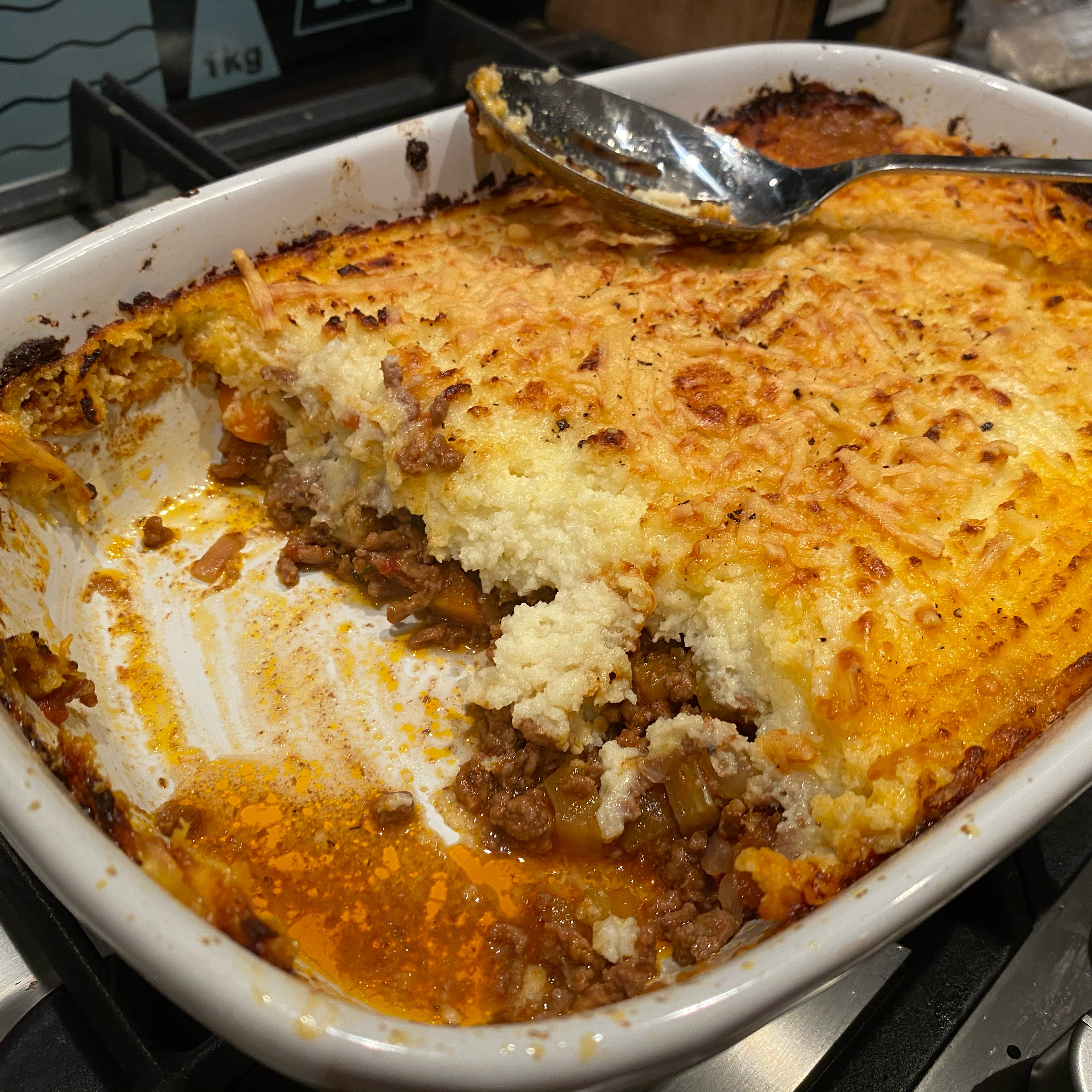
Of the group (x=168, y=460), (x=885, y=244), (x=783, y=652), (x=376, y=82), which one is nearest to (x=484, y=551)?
(x=783, y=652)

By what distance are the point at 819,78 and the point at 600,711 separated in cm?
206

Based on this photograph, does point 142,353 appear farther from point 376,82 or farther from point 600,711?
point 376,82

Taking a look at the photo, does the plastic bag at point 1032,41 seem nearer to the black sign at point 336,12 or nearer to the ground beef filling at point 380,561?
the black sign at point 336,12

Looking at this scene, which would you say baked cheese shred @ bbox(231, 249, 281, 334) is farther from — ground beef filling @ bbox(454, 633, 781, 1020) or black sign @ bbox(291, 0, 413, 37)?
black sign @ bbox(291, 0, 413, 37)

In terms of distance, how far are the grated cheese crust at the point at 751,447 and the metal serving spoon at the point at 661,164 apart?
0.08 meters

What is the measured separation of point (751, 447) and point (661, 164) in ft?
3.15

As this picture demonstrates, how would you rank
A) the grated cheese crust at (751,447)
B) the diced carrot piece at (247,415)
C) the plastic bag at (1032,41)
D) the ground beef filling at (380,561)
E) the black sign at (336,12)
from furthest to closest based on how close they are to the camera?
1. the plastic bag at (1032,41)
2. the black sign at (336,12)
3. the diced carrot piece at (247,415)
4. the ground beef filling at (380,561)
5. the grated cheese crust at (751,447)

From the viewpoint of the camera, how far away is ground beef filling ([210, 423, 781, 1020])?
1500 mm

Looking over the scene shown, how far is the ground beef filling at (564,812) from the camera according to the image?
1.50 metres

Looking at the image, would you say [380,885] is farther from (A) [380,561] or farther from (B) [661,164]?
(B) [661,164]

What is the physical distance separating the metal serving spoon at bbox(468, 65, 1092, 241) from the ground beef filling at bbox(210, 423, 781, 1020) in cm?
77

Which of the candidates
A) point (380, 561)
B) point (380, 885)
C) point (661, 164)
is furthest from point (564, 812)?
point (661, 164)

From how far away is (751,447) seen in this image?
1.74m

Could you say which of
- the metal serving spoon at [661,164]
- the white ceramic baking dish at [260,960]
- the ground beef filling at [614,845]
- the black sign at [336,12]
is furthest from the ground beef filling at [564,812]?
the black sign at [336,12]
